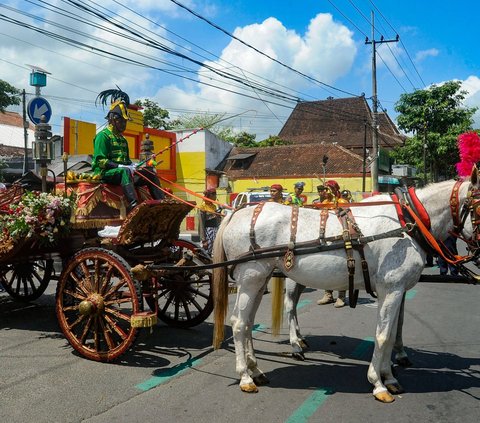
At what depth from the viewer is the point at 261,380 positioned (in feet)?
14.6

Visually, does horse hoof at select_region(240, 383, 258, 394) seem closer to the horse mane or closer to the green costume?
the horse mane

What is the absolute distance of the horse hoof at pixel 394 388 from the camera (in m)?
4.18

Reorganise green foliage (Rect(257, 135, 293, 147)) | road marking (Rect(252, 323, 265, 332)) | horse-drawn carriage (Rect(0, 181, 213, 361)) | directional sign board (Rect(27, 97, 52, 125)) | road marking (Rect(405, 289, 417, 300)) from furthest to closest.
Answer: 1. green foliage (Rect(257, 135, 293, 147))
2. directional sign board (Rect(27, 97, 52, 125))
3. road marking (Rect(405, 289, 417, 300))
4. road marking (Rect(252, 323, 265, 332))
5. horse-drawn carriage (Rect(0, 181, 213, 361))

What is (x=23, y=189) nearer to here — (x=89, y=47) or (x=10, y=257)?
(x=10, y=257)

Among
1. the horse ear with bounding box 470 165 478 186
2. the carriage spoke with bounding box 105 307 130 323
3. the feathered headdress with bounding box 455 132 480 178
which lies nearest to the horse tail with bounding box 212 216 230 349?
the carriage spoke with bounding box 105 307 130 323

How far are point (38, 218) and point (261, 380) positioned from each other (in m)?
3.00

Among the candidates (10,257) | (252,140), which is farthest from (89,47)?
(252,140)

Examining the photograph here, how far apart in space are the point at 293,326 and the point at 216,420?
188 cm

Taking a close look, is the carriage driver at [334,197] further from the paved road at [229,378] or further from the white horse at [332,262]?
the white horse at [332,262]

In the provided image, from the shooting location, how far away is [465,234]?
4.30 meters

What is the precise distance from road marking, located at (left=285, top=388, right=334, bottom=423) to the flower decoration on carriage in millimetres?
3232

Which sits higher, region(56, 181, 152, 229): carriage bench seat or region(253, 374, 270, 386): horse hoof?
region(56, 181, 152, 229): carriage bench seat

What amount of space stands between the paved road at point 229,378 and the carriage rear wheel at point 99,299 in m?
0.20

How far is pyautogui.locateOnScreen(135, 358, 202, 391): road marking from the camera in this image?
4334 millimetres
